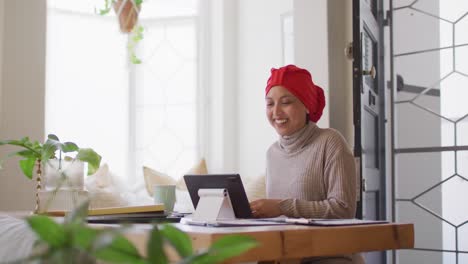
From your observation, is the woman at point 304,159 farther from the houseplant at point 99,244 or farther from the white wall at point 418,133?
the houseplant at point 99,244

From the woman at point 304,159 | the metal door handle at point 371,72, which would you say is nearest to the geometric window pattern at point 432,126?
the metal door handle at point 371,72

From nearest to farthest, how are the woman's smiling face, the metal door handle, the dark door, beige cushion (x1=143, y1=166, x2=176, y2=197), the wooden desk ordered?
the wooden desk < the woman's smiling face < the dark door < the metal door handle < beige cushion (x1=143, y1=166, x2=176, y2=197)


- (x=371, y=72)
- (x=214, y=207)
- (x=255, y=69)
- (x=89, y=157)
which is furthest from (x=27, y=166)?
(x=255, y=69)

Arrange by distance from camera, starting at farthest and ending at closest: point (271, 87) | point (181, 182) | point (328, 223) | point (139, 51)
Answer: point (139, 51)
point (181, 182)
point (271, 87)
point (328, 223)

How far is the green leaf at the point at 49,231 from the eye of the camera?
378 mm

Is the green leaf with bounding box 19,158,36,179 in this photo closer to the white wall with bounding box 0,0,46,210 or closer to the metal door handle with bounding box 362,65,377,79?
the white wall with bounding box 0,0,46,210

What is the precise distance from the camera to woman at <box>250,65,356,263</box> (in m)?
2.25

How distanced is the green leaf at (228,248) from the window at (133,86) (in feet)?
16.1

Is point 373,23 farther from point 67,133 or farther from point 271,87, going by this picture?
point 67,133

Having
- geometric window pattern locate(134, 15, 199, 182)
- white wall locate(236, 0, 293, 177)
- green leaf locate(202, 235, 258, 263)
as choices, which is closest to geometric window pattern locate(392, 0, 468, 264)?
white wall locate(236, 0, 293, 177)

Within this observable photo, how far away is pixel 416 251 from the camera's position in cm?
385

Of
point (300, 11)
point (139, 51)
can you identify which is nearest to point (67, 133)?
point (139, 51)

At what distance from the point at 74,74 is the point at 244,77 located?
138 centimetres

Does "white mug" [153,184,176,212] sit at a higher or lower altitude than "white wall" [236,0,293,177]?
lower
